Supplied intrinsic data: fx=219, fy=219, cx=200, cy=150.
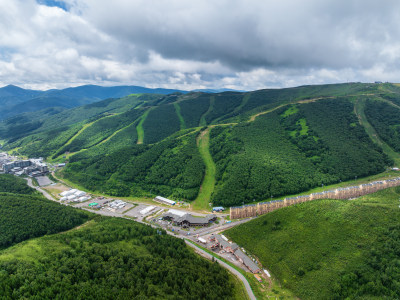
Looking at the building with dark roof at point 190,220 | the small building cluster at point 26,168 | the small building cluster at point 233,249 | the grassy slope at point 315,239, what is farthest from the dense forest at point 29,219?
the small building cluster at point 26,168

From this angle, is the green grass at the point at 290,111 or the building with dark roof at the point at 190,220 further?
the green grass at the point at 290,111

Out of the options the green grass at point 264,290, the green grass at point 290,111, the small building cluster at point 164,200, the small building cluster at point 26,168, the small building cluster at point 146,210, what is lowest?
the green grass at point 264,290

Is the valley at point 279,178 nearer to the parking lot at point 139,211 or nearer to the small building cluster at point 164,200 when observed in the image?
the parking lot at point 139,211

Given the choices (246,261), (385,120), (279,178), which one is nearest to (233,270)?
(246,261)

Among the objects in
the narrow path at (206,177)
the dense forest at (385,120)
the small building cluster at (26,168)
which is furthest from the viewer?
the small building cluster at (26,168)

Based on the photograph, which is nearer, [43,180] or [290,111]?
[43,180]

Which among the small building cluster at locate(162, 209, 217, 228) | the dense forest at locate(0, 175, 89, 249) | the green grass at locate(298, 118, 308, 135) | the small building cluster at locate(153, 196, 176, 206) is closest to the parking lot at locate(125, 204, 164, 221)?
the small building cluster at locate(153, 196, 176, 206)

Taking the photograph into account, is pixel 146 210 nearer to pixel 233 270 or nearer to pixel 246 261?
pixel 233 270
